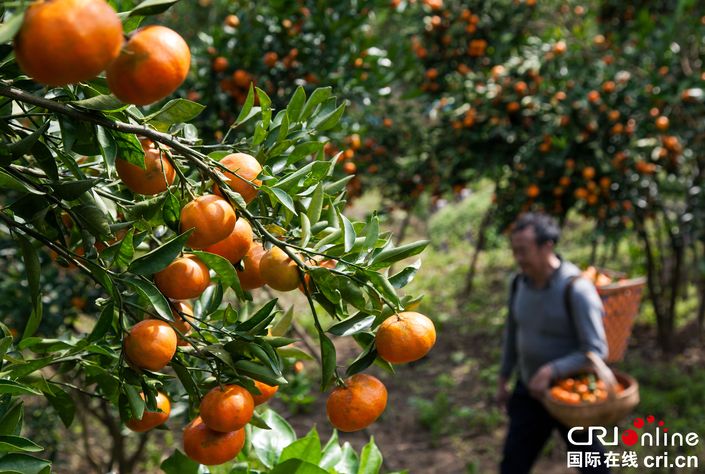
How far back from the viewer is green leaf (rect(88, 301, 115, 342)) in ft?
3.01

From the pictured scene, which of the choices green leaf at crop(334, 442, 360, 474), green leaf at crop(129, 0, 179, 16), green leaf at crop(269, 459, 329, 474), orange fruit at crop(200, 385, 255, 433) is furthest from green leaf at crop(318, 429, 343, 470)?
green leaf at crop(129, 0, 179, 16)

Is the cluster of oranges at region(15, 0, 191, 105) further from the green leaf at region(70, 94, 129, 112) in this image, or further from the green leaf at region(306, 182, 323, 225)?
the green leaf at region(306, 182, 323, 225)

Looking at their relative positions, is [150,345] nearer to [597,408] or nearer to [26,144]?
[26,144]

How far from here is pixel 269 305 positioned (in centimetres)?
94

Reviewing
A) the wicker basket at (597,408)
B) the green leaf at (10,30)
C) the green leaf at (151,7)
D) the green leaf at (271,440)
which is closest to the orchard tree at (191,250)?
the green leaf at (151,7)

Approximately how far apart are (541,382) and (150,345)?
8.03 feet

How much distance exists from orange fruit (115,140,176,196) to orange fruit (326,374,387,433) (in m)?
0.35

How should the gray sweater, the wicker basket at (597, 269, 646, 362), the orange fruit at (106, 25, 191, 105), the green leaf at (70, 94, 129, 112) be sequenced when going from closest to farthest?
the orange fruit at (106, 25, 191, 105)
the green leaf at (70, 94, 129, 112)
the gray sweater
the wicker basket at (597, 269, 646, 362)

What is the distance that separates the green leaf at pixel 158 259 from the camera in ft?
2.81

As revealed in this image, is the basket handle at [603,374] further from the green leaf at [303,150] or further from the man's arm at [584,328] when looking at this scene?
the green leaf at [303,150]

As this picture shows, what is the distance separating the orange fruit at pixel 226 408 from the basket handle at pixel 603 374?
2.31 metres

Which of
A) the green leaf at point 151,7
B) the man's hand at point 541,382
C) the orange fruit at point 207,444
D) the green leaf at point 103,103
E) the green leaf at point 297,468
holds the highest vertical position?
the green leaf at point 151,7

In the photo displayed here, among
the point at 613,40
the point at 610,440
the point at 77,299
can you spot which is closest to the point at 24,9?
the point at 77,299

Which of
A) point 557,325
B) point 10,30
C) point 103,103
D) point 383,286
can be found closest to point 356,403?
point 383,286
